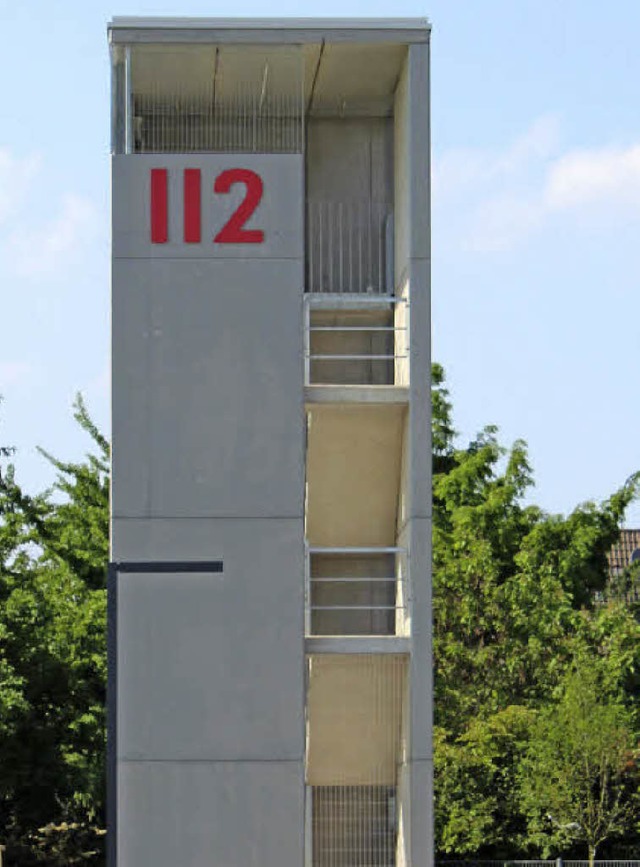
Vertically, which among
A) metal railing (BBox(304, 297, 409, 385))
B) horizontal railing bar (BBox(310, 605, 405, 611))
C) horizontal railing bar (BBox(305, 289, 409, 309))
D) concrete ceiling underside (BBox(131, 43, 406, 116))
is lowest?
horizontal railing bar (BBox(310, 605, 405, 611))

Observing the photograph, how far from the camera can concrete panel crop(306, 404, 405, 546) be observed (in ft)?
80.4

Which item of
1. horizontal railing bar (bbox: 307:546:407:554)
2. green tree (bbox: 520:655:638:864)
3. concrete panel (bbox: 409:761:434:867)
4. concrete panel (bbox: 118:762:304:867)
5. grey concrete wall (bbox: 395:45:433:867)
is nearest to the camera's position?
concrete panel (bbox: 118:762:304:867)

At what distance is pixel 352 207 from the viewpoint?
25.4m

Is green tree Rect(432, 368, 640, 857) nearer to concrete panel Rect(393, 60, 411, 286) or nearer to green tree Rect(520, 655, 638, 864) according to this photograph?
green tree Rect(520, 655, 638, 864)

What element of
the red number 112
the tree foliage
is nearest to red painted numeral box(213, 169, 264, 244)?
the red number 112

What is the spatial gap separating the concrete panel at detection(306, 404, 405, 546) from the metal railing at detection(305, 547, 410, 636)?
221mm

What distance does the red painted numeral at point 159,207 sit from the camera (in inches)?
928

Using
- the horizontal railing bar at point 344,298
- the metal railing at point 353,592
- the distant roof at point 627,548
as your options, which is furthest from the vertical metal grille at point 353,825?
the distant roof at point 627,548

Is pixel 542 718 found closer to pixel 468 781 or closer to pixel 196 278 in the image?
pixel 468 781

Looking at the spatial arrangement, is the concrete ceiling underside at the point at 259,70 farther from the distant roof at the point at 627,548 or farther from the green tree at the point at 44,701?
the distant roof at the point at 627,548

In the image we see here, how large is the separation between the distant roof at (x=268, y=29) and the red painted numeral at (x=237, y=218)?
1.55 m

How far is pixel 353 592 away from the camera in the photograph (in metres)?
25.7

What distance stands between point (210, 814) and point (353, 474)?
180 inches

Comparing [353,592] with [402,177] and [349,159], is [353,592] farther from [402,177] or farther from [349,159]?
[349,159]
